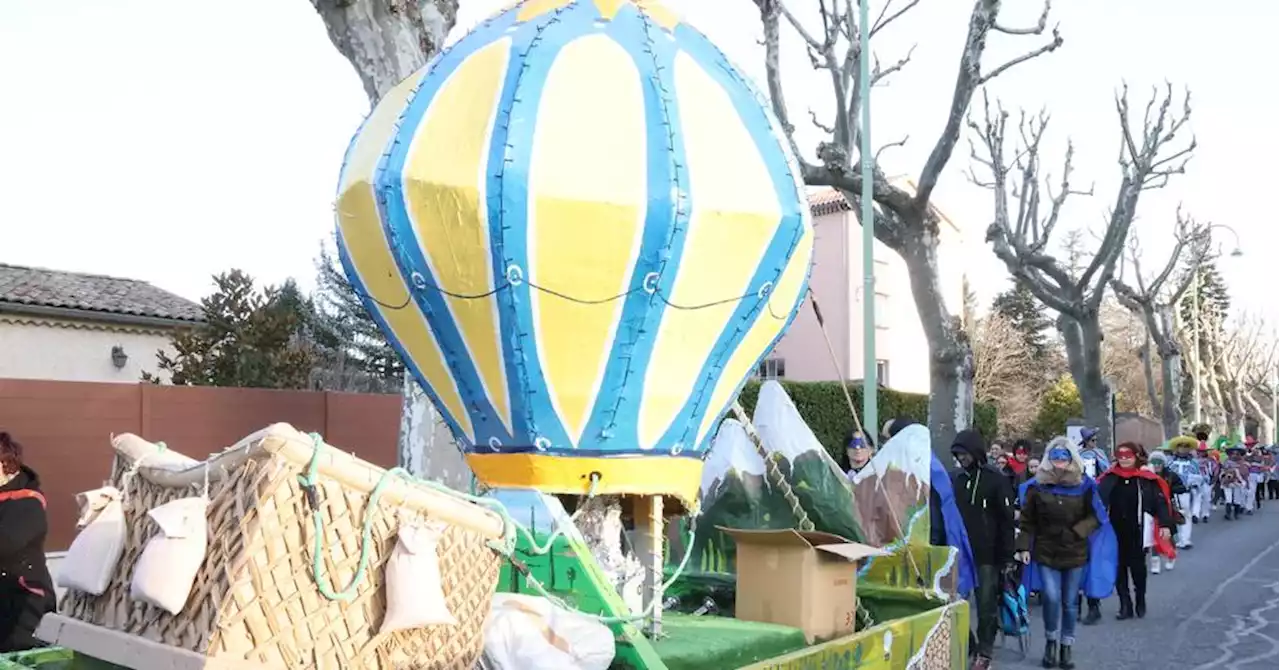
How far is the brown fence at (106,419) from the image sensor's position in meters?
13.5

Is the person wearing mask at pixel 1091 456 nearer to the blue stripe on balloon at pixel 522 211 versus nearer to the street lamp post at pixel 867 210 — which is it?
the street lamp post at pixel 867 210

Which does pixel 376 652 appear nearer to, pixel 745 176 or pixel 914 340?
pixel 745 176

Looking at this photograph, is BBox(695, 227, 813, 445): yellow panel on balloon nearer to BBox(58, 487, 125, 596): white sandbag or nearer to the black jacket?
BBox(58, 487, 125, 596): white sandbag

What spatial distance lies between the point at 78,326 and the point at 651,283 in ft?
64.4

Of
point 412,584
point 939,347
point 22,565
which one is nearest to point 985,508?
point 22,565

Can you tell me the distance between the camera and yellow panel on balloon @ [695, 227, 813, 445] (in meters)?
5.92

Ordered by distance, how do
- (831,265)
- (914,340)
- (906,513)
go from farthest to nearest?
1. (914,340)
2. (831,265)
3. (906,513)

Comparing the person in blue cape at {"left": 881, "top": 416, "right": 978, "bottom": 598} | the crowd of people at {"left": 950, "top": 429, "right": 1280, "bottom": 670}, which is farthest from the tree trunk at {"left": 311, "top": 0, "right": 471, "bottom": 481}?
the crowd of people at {"left": 950, "top": 429, "right": 1280, "bottom": 670}

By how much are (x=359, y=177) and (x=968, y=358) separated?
48.3 feet

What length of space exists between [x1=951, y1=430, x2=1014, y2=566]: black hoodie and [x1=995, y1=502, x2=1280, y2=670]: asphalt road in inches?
40.8

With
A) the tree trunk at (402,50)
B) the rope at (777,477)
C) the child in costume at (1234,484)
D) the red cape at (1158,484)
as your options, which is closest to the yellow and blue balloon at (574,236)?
the rope at (777,477)

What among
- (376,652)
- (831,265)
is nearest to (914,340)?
(831,265)

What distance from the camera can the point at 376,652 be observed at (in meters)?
3.11

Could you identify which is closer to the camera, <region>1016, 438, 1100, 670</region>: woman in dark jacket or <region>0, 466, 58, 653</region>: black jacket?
<region>0, 466, 58, 653</region>: black jacket
